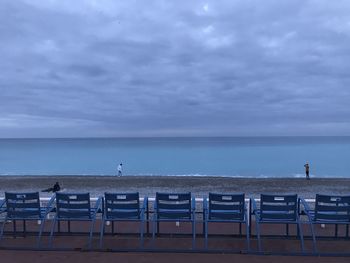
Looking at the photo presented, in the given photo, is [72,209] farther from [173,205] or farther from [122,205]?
[173,205]

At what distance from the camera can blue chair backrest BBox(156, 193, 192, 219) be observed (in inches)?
254

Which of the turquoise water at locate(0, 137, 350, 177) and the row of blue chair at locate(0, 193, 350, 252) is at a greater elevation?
the row of blue chair at locate(0, 193, 350, 252)

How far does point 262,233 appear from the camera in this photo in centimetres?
711

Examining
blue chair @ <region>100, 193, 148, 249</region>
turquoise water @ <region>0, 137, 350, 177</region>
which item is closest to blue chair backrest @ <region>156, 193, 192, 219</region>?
blue chair @ <region>100, 193, 148, 249</region>

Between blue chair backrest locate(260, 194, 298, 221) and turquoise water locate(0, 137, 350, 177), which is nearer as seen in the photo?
blue chair backrest locate(260, 194, 298, 221)

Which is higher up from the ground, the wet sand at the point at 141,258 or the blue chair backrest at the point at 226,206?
the blue chair backrest at the point at 226,206

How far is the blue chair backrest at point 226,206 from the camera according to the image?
6.36 m

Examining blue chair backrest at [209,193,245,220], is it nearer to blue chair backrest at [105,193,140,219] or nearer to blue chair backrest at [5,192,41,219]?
blue chair backrest at [105,193,140,219]

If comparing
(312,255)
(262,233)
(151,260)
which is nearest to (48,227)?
(151,260)

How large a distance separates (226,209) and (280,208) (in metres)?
0.76

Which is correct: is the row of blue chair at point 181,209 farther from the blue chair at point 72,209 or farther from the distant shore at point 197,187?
the distant shore at point 197,187

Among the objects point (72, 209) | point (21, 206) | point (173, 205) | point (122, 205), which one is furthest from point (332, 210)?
point (21, 206)

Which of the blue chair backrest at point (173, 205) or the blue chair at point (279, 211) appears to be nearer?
the blue chair at point (279, 211)

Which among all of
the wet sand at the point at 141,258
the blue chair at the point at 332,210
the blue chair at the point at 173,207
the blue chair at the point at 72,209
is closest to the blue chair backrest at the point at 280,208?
the blue chair at the point at 332,210
